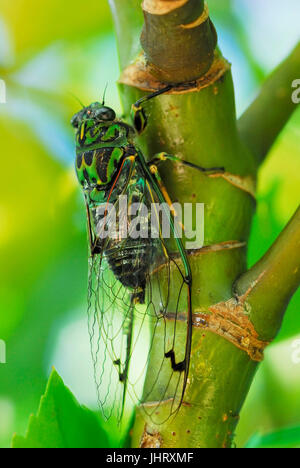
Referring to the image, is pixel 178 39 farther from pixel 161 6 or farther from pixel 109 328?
pixel 109 328

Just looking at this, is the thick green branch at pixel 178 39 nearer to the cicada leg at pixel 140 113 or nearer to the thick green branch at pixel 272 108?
the cicada leg at pixel 140 113

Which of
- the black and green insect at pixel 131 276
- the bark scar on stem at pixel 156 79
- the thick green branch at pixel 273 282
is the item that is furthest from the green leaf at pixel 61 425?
the bark scar on stem at pixel 156 79

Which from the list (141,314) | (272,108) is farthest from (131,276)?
(272,108)

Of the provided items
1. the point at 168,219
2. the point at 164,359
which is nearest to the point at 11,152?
the point at 168,219

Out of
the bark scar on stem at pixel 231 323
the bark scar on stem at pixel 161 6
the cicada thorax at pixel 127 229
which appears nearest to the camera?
the bark scar on stem at pixel 161 6

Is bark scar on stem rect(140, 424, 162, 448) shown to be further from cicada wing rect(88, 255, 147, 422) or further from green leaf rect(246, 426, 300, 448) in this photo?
green leaf rect(246, 426, 300, 448)

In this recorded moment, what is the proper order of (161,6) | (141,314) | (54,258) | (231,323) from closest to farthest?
1. (161,6)
2. (231,323)
3. (141,314)
4. (54,258)
